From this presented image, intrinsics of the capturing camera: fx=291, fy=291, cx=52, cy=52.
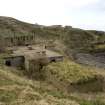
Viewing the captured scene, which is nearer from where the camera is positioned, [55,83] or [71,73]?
[55,83]

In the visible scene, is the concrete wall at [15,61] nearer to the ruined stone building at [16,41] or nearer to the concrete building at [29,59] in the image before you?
the concrete building at [29,59]

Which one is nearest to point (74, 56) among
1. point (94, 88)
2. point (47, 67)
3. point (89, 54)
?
point (89, 54)

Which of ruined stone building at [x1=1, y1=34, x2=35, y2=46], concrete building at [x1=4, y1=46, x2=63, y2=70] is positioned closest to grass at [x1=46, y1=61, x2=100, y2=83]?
concrete building at [x1=4, y1=46, x2=63, y2=70]

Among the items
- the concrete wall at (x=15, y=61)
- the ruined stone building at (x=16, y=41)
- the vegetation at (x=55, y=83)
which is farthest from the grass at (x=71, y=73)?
the ruined stone building at (x=16, y=41)

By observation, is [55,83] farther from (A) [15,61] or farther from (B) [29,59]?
(A) [15,61]

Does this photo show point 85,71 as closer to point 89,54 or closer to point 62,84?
point 62,84

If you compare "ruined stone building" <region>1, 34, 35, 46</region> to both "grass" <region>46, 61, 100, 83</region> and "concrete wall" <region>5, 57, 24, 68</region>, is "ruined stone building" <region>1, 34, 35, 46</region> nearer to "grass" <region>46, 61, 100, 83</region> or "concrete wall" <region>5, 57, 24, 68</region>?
"concrete wall" <region>5, 57, 24, 68</region>

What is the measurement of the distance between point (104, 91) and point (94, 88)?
0.68 metres

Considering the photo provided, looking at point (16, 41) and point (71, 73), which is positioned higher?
point (16, 41)

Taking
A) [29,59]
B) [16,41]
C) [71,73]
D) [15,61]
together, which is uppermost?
[16,41]

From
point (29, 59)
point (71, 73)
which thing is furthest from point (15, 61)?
point (71, 73)

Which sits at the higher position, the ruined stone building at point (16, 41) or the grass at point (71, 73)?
the ruined stone building at point (16, 41)

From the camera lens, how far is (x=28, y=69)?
2414 cm

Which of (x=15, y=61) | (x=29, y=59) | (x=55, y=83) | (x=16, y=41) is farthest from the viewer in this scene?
(x=16, y=41)
